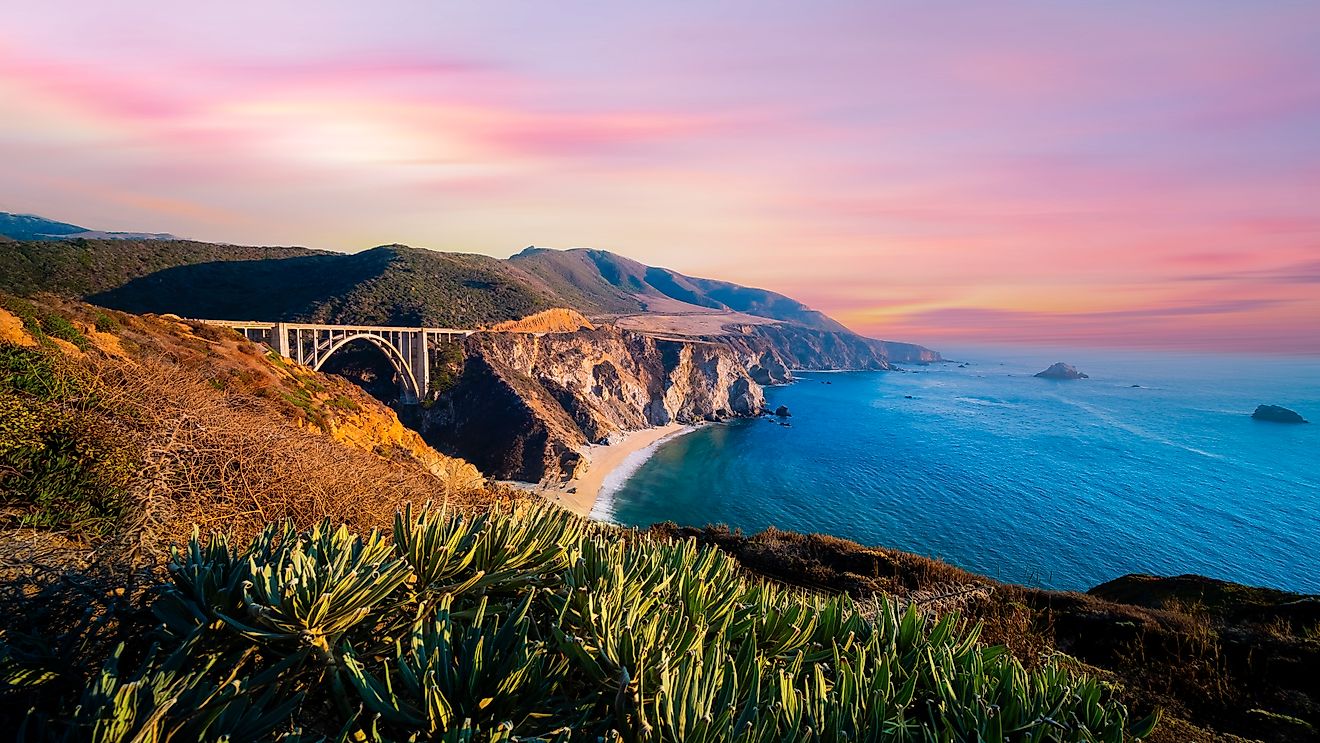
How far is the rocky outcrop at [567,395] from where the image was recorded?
131ft

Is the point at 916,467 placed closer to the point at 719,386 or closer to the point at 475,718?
the point at 719,386

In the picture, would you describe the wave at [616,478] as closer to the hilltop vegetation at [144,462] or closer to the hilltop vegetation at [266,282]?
the hilltop vegetation at [266,282]

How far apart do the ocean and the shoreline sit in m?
0.74

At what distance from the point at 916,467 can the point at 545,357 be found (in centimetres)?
3716

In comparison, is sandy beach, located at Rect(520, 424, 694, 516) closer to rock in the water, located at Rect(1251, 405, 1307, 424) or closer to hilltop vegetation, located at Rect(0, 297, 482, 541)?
hilltop vegetation, located at Rect(0, 297, 482, 541)

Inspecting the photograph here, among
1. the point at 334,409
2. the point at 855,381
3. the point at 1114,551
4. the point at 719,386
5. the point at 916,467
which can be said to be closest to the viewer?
the point at 334,409

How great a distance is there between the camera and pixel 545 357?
5434 centimetres

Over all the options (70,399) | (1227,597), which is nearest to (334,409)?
(70,399)

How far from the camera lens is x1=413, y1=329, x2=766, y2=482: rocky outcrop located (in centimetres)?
3984

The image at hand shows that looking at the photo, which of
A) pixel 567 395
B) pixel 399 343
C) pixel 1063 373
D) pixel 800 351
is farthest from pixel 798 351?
pixel 399 343

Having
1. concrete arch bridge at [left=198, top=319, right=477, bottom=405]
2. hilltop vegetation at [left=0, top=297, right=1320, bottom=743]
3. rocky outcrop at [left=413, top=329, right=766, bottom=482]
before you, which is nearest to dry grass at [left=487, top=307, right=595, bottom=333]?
rocky outcrop at [left=413, top=329, right=766, bottom=482]

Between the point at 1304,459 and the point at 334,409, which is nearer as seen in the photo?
the point at 334,409

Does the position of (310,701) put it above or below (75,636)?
below

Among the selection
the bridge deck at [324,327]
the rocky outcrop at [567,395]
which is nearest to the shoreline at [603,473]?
the rocky outcrop at [567,395]
